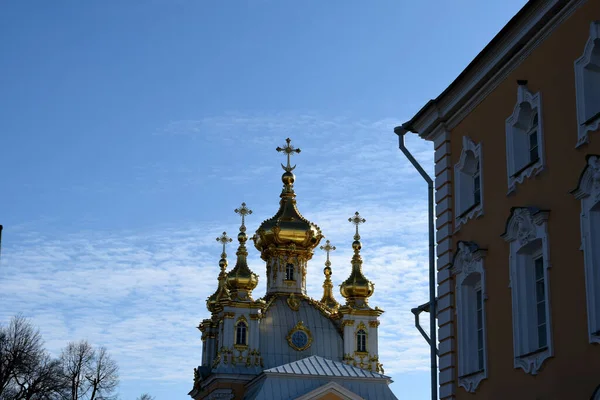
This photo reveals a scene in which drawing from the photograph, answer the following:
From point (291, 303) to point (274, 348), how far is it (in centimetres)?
245

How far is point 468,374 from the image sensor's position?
47.5 feet

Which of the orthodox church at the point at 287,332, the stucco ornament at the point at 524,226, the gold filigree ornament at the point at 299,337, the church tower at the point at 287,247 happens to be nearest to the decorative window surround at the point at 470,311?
the stucco ornament at the point at 524,226

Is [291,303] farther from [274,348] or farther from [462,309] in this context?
[462,309]

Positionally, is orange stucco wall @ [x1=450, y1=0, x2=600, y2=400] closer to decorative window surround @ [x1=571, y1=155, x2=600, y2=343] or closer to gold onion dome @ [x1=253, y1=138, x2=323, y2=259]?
decorative window surround @ [x1=571, y1=155, x2=600, y2=343]

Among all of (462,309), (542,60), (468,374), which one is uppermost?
(542,60)

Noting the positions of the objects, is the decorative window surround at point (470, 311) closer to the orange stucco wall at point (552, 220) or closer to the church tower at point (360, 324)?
the orange stucco wall at point (552, 220)

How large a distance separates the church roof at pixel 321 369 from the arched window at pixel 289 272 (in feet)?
21.7

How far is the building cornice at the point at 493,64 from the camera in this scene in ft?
42.0

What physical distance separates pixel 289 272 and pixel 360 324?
4898 mm

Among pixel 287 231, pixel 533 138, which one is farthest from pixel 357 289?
pixel 533 138

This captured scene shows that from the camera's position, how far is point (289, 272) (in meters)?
49.9

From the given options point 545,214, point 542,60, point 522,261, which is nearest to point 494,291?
point 522,261

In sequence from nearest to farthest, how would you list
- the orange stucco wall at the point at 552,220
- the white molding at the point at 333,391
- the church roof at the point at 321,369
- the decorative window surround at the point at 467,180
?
the orange stucco wall at the point at 552,220
the decorative window surround at the point at 467,180
the white molding at the point at 333,391
the church roof at the point at 321,369

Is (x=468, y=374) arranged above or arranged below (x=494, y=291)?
below
